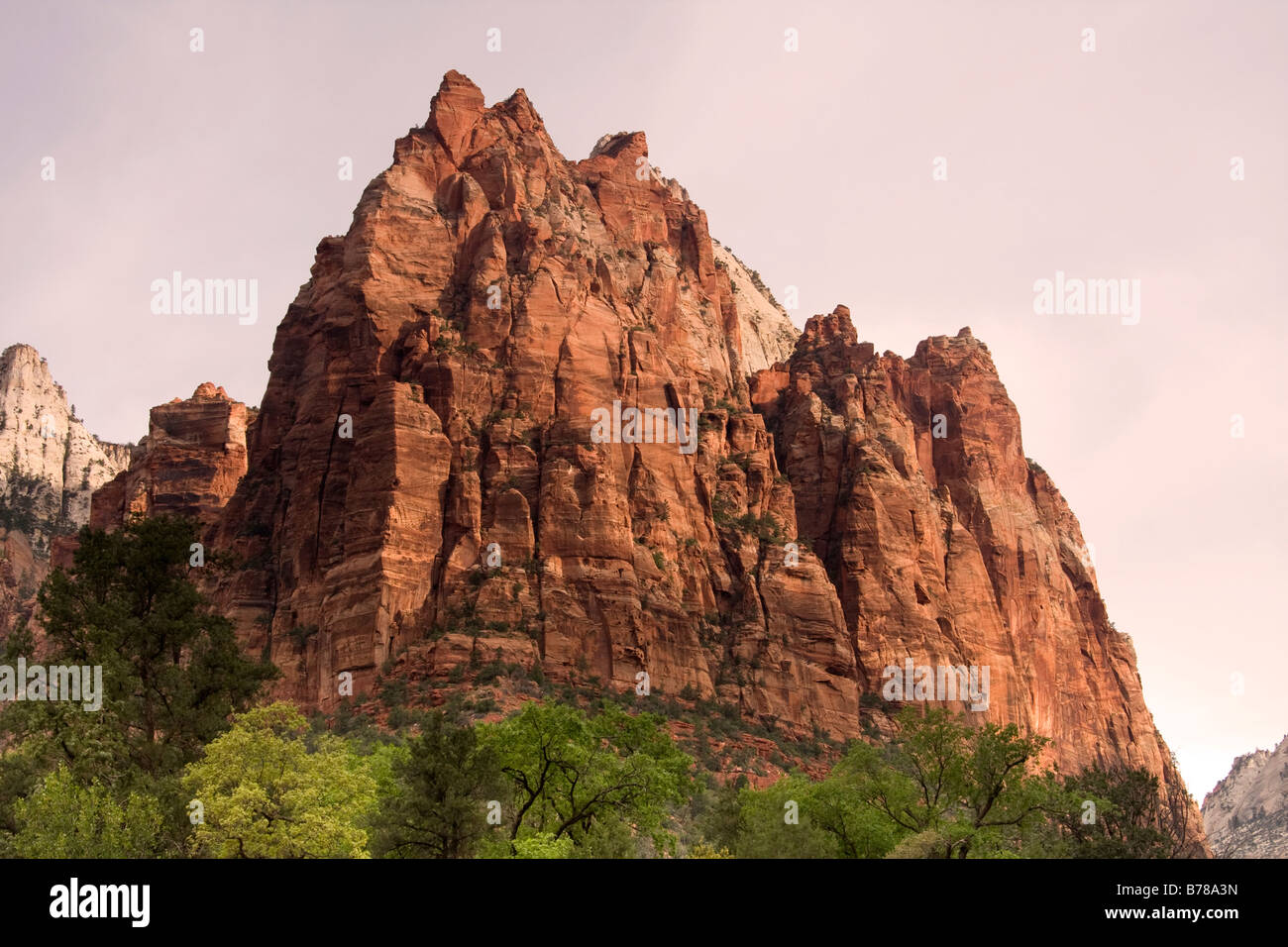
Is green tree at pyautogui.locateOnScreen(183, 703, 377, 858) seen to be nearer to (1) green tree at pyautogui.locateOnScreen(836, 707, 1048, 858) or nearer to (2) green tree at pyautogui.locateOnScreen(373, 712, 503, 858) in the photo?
(2) green tree at pyautogui.locateOnScreen(373, 712, 503, 858)

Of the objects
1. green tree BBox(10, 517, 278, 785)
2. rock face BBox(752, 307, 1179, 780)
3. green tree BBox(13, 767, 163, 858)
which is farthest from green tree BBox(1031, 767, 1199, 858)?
rock face BBox(752, 307, 1179, 780)

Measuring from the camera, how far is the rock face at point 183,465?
126 meters

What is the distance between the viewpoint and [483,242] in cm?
11012

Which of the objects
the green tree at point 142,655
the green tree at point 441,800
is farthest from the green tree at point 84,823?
the green tree at point 441,800

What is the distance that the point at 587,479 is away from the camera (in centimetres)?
9825

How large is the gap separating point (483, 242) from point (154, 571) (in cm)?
6211

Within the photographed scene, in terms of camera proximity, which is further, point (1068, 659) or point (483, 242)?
point (1068, 659)

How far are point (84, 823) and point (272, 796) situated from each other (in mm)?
5655

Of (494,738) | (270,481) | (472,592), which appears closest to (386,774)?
(494,738)

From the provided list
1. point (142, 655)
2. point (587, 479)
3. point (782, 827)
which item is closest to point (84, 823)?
point (142, 655)
